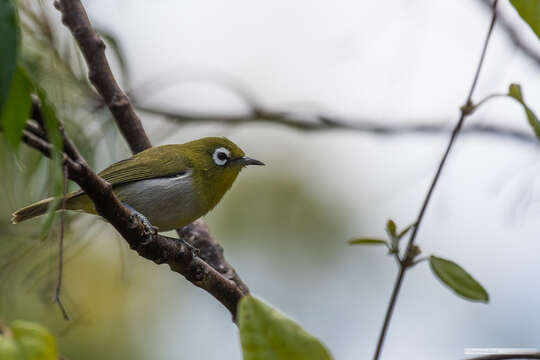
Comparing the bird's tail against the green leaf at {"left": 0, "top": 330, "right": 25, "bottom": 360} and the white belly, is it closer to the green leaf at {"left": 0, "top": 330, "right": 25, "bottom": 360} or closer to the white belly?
the white belly

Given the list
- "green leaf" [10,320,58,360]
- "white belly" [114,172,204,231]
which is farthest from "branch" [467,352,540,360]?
"white belly" [114,172,204,231]

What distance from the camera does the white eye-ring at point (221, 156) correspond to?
14.2 ft

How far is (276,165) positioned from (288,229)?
3.03 feet

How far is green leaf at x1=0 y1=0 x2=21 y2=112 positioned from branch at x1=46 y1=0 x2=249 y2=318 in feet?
1.03

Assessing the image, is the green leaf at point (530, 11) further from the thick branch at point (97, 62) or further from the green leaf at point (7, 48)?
the thick branch at point (97, 62)

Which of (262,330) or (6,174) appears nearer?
(262,330)

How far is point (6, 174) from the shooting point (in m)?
2.51

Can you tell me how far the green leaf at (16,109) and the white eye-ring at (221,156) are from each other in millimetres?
3081

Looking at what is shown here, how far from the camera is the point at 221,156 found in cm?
438

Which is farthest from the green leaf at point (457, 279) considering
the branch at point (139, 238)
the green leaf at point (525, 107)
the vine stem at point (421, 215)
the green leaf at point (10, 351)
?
the green leaf at point (10, 351)

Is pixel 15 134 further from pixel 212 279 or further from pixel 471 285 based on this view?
pixel 212 279

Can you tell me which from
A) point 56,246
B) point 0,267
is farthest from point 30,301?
point 0,267

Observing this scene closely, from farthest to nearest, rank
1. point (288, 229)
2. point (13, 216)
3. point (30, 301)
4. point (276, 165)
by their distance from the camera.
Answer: point (276, 165) < point (288, 229) < point (30, 301) < point (13, 216)

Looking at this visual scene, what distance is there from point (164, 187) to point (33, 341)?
256cm
